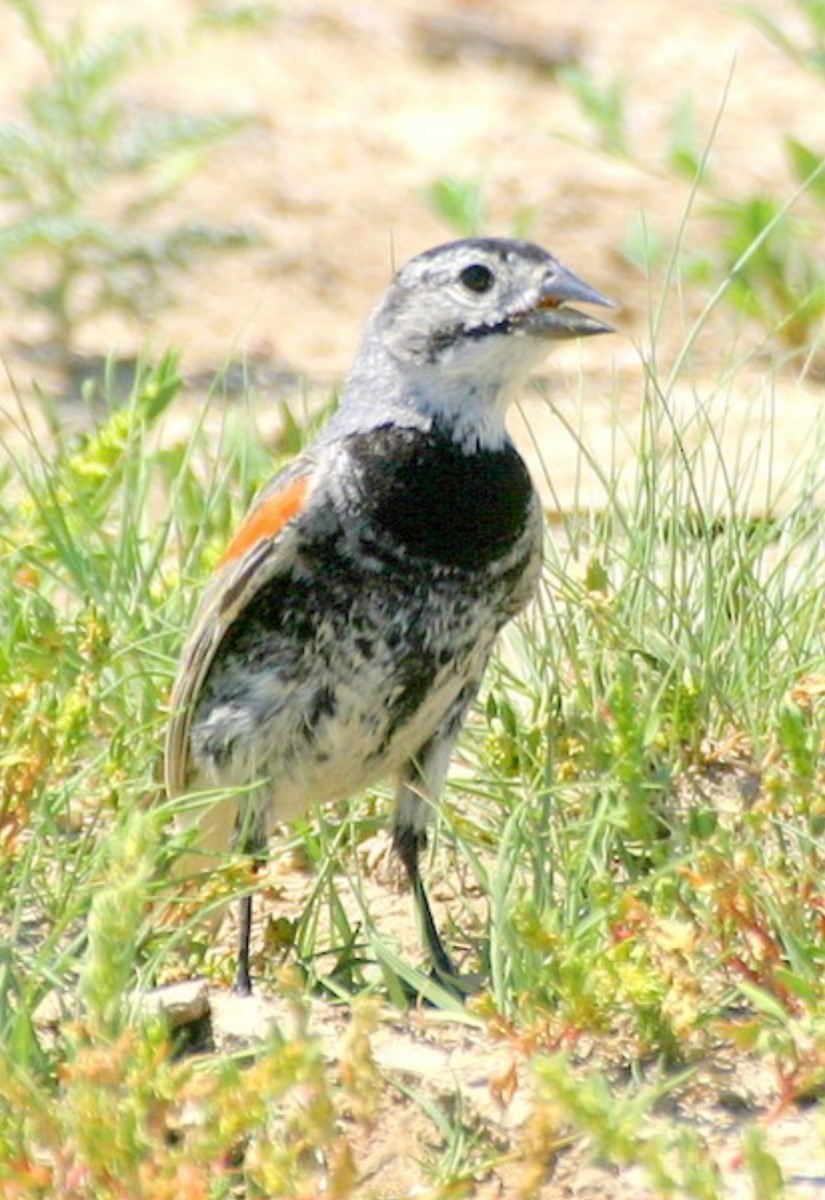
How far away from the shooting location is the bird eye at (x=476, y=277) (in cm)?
505

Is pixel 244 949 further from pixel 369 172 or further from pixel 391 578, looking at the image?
pixel 369 172

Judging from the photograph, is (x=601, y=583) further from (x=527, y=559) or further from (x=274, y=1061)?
(x=274, y=1061)

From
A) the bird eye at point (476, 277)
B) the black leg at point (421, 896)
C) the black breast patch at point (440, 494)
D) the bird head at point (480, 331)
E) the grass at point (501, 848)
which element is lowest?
the black leg at point (421, 896)

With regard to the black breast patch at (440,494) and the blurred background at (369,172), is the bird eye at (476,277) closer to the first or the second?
the black breast patch at (440,494)

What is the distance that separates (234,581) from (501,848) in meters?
0.80

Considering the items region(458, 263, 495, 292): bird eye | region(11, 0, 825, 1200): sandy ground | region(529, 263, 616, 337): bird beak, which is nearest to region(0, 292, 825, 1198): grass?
region(529, 263, 616, 337): bird beak

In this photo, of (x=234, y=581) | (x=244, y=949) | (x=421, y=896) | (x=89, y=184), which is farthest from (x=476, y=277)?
(x=89, y=184)

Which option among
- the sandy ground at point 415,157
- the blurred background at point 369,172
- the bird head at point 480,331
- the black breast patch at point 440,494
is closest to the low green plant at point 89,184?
the blurred background at point 369,172

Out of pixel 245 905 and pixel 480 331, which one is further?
pixel 480 331

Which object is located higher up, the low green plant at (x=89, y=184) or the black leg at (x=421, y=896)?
the low green plant at (x=89, y=184)

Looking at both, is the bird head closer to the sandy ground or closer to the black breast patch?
the black breast patch

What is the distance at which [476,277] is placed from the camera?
5.05 metres

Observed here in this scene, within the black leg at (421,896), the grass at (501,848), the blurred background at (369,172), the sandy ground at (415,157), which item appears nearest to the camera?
the grass at (501,848)

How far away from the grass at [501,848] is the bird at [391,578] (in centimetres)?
12
